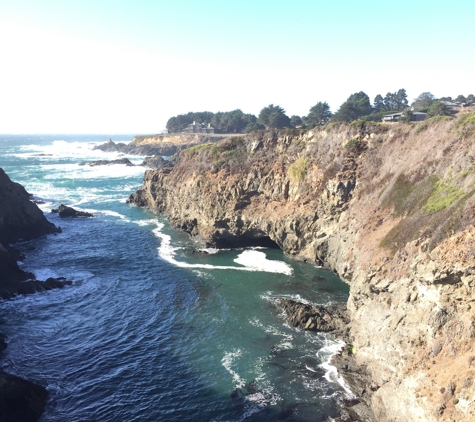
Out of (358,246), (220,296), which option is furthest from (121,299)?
(358,246)

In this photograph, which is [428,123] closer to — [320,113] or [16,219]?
[16,219]

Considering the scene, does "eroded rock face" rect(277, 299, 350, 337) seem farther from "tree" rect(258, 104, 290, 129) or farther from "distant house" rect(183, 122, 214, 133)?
"distant house" rect(183, 122, 214, 133)

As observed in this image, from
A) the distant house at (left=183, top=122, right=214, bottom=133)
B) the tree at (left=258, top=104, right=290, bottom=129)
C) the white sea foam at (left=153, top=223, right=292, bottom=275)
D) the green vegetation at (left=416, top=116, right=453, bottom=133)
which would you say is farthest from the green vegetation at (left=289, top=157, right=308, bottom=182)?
the distant house at (left=183, top=122, right=214, bottom=133)

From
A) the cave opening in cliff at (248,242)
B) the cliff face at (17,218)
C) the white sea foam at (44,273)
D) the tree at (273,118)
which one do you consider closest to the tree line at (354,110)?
the tree at (273,118)

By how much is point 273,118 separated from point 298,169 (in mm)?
76730

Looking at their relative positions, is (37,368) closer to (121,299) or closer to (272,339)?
(121,299)

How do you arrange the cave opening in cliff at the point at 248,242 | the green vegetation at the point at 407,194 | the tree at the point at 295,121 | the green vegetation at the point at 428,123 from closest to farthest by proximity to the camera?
the green vegetation at the point at 407,194, the green vegetation at the point at 428,123, the cave opening in cliff at the point at 248,242, the tree at the point at 295,121

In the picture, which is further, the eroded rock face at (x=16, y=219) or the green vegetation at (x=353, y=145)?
the eroded rock face at (x=16, y=219)

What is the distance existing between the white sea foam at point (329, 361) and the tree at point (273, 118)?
336 feet

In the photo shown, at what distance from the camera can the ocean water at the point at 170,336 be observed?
2447 centimetres

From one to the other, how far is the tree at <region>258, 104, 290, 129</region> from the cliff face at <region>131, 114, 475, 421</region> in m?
57.8

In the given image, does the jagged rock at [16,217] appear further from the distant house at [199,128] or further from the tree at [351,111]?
the distant house at [199,128]

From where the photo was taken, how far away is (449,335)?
66.7 feet

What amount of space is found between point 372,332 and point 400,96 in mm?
112755
